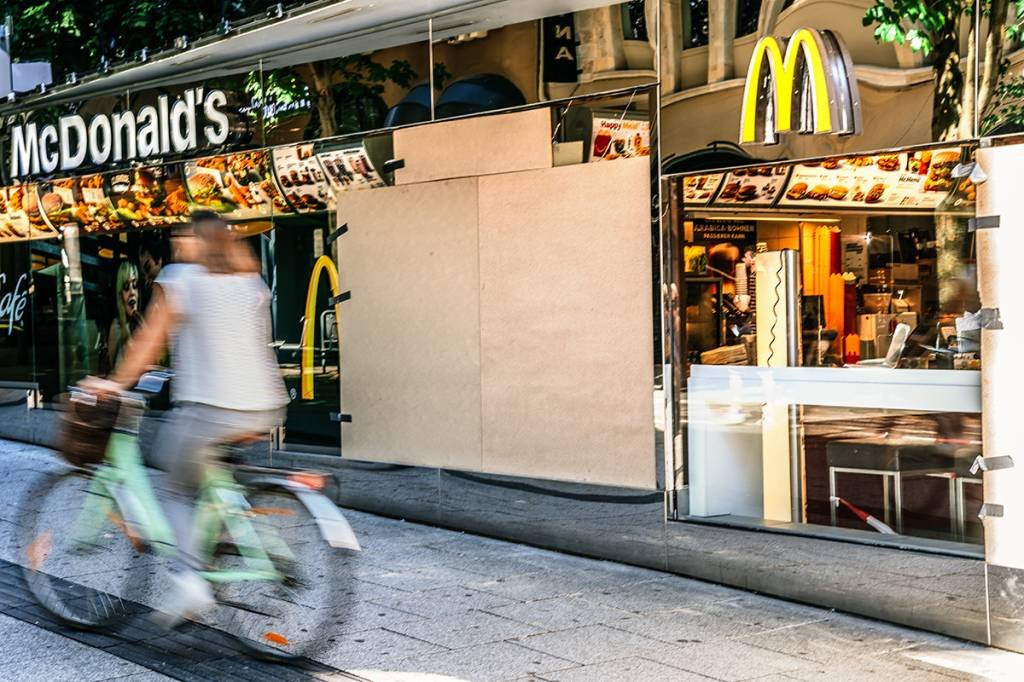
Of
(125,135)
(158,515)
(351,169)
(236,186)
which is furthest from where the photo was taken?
(125,135)


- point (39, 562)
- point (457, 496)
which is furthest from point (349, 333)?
point (39, 562)

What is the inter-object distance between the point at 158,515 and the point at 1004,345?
3.75m

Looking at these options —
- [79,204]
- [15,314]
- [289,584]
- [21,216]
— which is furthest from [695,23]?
[15,314]

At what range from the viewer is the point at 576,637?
6.02 m

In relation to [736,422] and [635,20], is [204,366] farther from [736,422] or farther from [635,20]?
[635,20]

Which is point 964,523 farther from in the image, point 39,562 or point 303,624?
point 39,562

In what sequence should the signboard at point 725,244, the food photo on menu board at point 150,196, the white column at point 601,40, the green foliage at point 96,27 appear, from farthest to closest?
the green foliage at point 96,27 < the food photo on menu board at point 150,196 < the white column at point 601,40 < the signboard at point 725,244

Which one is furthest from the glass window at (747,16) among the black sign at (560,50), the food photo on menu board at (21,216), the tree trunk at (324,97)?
the food photo on menu board at (21,216)

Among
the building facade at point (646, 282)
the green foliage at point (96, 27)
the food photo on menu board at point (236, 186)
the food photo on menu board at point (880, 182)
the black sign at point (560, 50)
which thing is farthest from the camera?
the green foliage at point (96, 27)

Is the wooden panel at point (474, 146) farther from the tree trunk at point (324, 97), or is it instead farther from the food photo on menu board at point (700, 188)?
the food photo on menu board at point (700, 188)

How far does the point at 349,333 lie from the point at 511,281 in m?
1.71

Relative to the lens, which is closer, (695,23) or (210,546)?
(210,546)

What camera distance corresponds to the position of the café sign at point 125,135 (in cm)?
1080

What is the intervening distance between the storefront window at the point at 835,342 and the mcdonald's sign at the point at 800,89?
0.68ft
